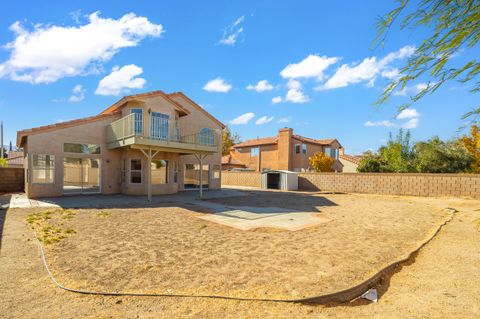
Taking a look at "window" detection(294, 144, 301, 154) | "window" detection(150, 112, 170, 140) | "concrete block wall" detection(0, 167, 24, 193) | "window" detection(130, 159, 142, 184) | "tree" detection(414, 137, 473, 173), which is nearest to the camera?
"window" detection(150, 112, 170, 140)

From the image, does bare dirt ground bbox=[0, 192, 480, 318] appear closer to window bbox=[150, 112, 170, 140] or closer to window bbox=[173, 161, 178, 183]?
window bbox=[150, 112, 170, 140]

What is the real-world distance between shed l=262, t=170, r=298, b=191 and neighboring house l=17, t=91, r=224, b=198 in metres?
9.85

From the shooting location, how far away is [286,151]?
3766 cm

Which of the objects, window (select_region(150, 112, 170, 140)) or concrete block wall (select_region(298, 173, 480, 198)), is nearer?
window (select_region(150, 112, 170, 140))

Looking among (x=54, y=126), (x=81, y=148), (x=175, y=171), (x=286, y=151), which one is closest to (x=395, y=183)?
(x=286, y=151)

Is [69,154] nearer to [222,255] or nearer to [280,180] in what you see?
[222,255]

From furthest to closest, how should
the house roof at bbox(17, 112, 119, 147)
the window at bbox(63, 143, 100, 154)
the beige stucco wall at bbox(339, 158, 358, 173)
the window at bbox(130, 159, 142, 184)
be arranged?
the beige stucco wall at bbox(339, 158, 358, 173) → the window at bbox(130, 159, 142, 184) → the window at bbox(63, 143, 100, 154) → the house roof at bbox(17, 112, 119, 147)

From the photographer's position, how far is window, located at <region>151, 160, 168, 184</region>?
18047 millimetres

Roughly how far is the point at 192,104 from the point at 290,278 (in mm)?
19691

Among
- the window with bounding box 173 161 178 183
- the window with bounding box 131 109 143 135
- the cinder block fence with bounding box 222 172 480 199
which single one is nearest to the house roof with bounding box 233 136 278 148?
the cinder block fence with bounding box 222 172 480 199

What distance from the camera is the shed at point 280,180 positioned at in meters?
26.8

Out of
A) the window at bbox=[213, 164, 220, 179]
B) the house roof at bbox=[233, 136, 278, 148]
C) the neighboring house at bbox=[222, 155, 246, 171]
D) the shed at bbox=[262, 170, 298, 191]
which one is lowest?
the shed at bbox=[262, 170, 298, 191]

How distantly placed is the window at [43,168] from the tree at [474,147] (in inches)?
→ 1256

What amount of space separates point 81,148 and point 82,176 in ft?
6.80
